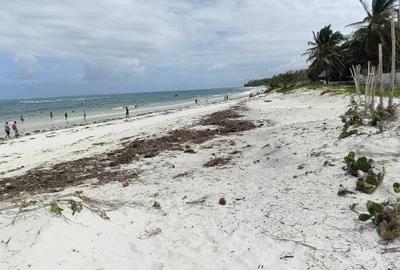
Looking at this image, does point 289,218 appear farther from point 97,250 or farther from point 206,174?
point 206,174

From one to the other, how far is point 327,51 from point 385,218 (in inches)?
1848

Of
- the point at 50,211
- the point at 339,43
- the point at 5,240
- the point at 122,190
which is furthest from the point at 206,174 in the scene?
the point at 339,43

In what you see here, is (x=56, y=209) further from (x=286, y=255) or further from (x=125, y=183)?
(x=125, y=183)

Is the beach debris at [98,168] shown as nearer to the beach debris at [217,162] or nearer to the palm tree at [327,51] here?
the beach debris at [217,162]

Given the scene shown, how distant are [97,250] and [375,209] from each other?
3762mm

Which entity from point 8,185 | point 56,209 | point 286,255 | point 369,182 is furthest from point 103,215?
point 8,185

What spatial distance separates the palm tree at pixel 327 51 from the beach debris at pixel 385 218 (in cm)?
4477

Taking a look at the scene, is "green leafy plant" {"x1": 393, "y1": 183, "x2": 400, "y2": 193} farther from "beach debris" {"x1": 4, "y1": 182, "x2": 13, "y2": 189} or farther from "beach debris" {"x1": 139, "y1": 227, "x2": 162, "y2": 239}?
"beach debris" {"x1": 4, "y1": 182, "x2": 13, "y2": 189}

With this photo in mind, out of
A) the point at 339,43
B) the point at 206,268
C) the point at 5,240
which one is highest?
the point at 339,43


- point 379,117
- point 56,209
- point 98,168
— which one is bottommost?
point 98,168

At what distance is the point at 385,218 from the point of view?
17.5 ft

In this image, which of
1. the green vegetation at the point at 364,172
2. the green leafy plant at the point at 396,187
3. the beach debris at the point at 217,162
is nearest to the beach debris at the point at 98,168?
the beach debris at the point at 217,162

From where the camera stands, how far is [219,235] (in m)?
6.00

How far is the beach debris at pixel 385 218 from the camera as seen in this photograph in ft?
16.7
